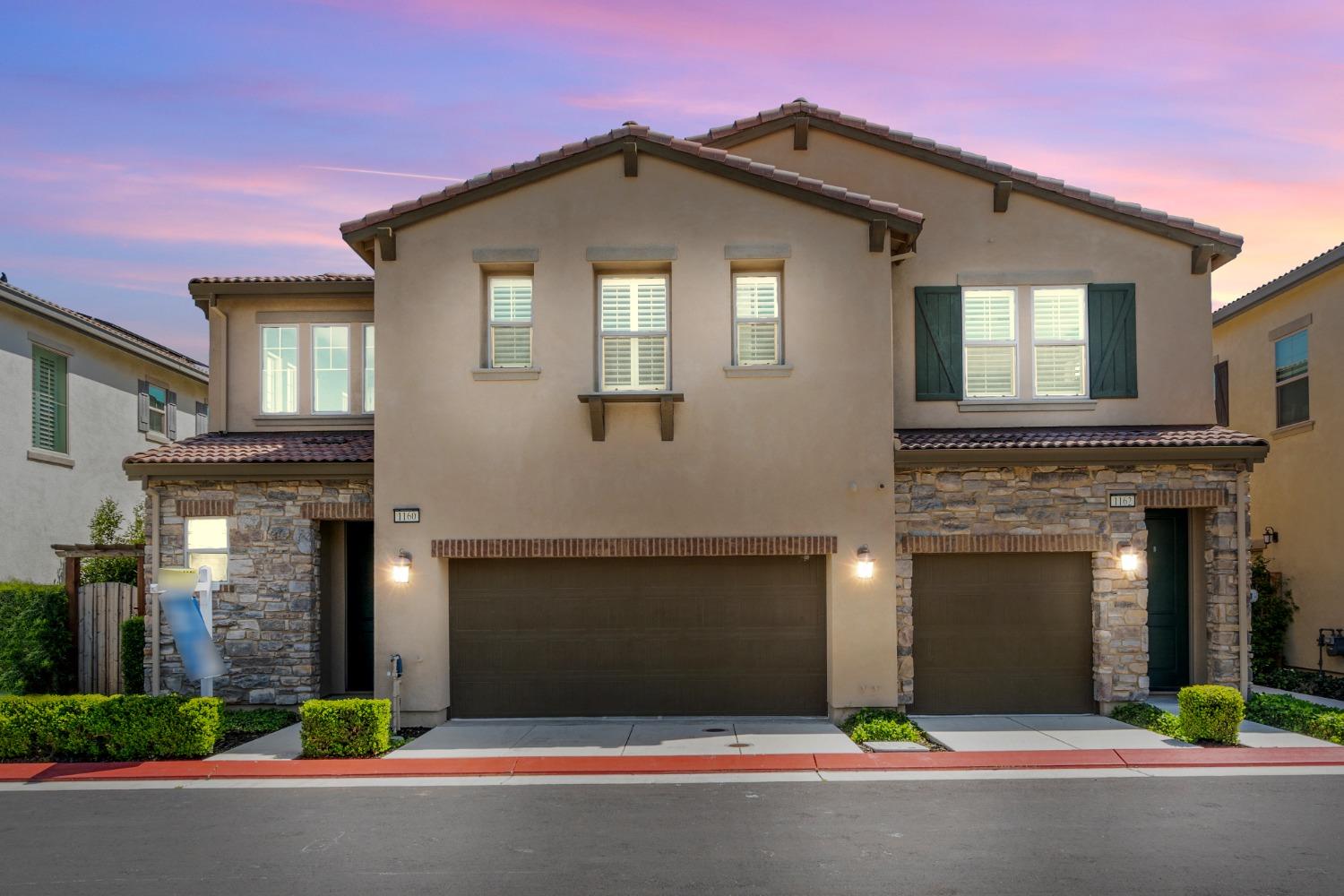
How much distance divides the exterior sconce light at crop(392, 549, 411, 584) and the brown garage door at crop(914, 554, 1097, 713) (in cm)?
700

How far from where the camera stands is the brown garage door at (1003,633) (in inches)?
592

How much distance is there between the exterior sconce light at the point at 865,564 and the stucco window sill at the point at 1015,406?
9.62 feet

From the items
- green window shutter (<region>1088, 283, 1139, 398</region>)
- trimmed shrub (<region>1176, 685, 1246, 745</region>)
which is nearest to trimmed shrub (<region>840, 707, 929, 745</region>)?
trimmed shrub (<region>1176, 685, 1246, 745</region>)

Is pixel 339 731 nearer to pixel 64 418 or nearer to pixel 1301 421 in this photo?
pixel 64 418

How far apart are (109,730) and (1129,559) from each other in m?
13.2

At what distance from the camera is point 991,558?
15164 millimetres

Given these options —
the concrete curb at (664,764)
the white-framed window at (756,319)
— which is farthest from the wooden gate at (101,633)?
the white-framed window at (756,319)

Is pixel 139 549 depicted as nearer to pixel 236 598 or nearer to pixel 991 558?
pixel 236 598

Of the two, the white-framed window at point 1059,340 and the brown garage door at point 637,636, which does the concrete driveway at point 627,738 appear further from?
the white-framed window at point 1059,340

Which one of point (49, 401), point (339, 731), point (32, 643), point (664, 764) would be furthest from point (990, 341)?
point (49, 401)

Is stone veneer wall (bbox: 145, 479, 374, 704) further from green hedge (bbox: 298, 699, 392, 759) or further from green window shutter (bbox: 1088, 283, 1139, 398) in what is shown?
green window shutter (bbox: 1088, 283, 1139, 398)

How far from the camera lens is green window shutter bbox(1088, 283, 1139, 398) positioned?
1593cm

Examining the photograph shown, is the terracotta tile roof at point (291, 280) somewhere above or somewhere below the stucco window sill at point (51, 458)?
above

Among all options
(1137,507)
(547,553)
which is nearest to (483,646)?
(547,553)
